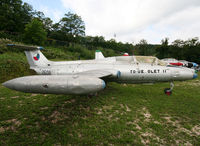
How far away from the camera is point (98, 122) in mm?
3145

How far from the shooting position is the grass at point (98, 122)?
247 cm

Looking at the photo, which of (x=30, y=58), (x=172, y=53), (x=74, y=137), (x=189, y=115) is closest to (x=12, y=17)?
(x=30, y=58)

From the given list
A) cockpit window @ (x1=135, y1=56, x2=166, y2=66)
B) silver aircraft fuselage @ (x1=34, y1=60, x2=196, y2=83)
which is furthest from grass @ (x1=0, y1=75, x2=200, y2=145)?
Result: cockpit window @ (x1=135, y1=56, x2=166, y2=66)

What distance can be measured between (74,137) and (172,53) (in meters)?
41.6

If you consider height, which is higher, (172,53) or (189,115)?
(172,53)

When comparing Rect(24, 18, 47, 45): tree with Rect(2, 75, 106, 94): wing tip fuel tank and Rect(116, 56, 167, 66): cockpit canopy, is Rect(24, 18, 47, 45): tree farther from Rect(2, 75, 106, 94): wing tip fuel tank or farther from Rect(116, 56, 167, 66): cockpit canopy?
Rect(2, 75, 106, 94): wing tip fuel tank

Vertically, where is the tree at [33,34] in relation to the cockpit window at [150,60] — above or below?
above

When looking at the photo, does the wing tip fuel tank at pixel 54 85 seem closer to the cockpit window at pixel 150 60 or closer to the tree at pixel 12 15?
the cockpit window at pixel 150 60

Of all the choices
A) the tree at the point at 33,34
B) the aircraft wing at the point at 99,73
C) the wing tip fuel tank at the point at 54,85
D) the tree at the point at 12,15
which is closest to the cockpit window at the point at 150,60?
the aircraft wing at the point at 99,73

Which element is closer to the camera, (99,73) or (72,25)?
(99,73)

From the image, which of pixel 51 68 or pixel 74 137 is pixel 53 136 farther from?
pixel 51 68

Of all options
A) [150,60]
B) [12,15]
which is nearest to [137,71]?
[150,60]

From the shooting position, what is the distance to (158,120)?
3.32m

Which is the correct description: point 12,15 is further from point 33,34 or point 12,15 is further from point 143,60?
point 143,60
